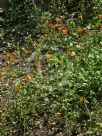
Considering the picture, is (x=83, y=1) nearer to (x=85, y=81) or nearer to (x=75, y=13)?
(x=75, y=13)

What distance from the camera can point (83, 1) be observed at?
8.80 m

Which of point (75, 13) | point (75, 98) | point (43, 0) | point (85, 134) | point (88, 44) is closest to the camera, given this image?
point (85, 134)

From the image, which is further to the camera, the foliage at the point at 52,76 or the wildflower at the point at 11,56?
the wildflower at the point at 11,56

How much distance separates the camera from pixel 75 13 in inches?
347

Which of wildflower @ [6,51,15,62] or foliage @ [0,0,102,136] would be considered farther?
wildflower @ [6,51,15,62]

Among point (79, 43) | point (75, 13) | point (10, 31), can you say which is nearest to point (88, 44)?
point (79, 43)

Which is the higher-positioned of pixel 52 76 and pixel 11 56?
pixel 52 76

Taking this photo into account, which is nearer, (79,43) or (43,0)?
(79,43)

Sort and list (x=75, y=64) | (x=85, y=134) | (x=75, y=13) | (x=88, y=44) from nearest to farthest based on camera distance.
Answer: (x=85, y=134)
(x=75, y=64)
(x=88, y=44)
(x=75, y=13)

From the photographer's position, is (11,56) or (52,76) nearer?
(52,76)

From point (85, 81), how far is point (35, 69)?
4.90ft

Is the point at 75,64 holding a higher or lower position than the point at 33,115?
higher

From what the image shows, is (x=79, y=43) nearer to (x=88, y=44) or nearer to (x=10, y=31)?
(x=88, y=44)

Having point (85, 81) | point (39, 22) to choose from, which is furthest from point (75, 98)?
point (39, 22)
